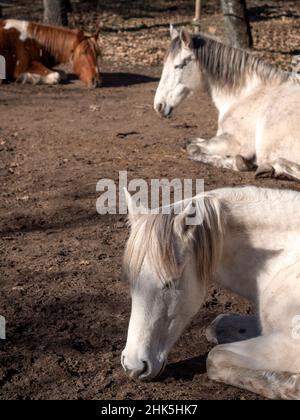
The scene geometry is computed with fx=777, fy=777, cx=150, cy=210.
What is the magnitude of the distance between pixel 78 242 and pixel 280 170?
2.23 metres

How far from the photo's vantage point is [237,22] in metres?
11.9

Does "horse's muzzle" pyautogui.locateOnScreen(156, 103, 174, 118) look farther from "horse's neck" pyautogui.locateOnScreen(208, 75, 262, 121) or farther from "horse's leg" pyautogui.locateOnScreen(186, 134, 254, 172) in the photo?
"horse's leg" pyautogui.locateOnScreen(186, 134, 254, 172)

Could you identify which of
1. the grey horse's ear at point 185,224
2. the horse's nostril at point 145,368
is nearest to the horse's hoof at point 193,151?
the grey horse's ear at point 185,224

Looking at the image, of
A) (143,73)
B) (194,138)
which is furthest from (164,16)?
(194,138)

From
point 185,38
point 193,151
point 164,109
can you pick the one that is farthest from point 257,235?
point 164,109

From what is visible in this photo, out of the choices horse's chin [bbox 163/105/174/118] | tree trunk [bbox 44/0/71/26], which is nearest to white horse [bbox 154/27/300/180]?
horse's chin [bbox 163/105/174/118]

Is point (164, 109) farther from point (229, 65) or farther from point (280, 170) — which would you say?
point (280, 170)

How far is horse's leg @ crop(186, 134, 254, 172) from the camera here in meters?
7.30

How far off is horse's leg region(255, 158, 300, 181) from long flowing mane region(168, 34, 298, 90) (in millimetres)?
914

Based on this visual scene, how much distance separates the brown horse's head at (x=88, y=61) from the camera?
1090 centimetres

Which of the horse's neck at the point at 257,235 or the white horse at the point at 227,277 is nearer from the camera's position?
the white horse at the point at 227,277

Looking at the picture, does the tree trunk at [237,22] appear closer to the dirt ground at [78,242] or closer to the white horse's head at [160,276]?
the dirt ground at [78,242]

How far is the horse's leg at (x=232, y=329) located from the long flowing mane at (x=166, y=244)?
66 centimetres

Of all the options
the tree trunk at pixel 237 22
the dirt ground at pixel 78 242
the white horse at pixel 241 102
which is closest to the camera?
the dirt ground at pixel 78 242
